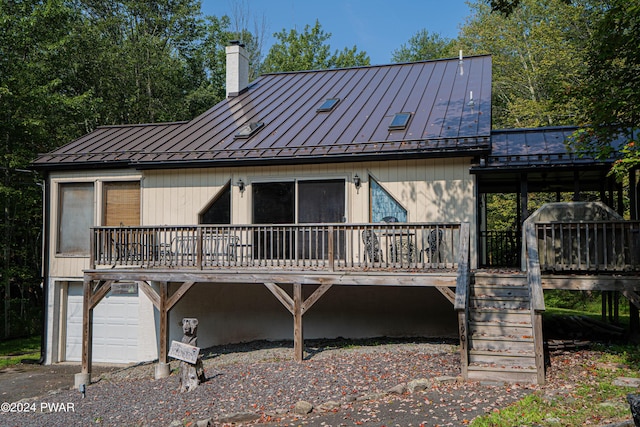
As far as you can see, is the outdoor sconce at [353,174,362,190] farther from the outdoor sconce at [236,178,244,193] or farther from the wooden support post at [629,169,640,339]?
the wooden support post at [629,169,640,339]

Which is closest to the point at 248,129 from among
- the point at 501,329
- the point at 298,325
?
the point at 298,325

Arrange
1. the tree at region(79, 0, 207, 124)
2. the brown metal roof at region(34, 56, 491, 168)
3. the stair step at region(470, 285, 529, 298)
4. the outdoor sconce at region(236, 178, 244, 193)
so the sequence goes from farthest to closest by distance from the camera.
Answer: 1. the tree at region(79, 0, 207, 124)
2. the outdoor sconce at region(236, 178, 244, 193)
3. the brown metal roof at region(34, 56, 491, 168)
4. the stair step at region(470, 285, 529, 298)

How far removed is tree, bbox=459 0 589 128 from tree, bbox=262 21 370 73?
6959 mm

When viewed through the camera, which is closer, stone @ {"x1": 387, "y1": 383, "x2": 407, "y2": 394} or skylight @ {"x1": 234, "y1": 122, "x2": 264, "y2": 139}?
stone @ {"x1": 387, "y1": 383, "x2": 407, "y2": 394}

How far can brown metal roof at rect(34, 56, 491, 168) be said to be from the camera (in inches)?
471

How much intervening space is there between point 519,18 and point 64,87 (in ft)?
70.9

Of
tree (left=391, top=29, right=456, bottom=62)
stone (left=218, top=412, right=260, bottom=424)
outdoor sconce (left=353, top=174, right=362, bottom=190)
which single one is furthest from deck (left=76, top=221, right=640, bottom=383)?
tree (left=391, top=29, right=456, bottom=62)

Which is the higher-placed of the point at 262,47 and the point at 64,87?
the point at 262,47

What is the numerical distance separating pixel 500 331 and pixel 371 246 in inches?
112

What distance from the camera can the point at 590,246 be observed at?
9797mm

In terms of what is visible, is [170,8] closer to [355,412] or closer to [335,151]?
[335,151]

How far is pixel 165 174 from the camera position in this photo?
13.5 meters

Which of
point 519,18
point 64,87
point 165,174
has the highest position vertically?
point 519,18

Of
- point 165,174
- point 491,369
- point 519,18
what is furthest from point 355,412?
point 519,18
